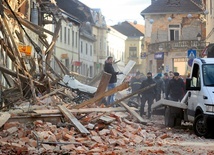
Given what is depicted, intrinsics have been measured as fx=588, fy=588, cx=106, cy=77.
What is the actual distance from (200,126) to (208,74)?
1.44 m

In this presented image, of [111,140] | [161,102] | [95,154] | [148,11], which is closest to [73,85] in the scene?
[161,102]

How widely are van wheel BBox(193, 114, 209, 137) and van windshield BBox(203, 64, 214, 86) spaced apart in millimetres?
885

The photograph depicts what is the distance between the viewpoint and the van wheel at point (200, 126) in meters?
14.8

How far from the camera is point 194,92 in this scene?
15984 mm

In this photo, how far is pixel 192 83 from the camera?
631 inches

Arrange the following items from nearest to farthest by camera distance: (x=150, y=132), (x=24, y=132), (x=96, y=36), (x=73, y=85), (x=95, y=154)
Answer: (x=95, y=154), (x=24, y=132), (x=150, y=132), (x=73, y=85), (x=96, y=36)

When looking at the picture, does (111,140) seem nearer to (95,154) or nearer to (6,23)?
(95,154)

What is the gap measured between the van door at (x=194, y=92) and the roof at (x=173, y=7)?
51.4 metres

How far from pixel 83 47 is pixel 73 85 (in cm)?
4790

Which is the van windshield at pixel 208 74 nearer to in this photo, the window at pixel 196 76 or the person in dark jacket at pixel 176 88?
the window at pixel 196 76

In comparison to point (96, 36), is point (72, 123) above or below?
below

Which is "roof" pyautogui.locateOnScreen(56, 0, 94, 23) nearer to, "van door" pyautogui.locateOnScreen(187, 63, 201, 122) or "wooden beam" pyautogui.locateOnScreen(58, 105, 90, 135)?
"van door" pyautogui.locateOnScreen(187, 63, 201, 122)

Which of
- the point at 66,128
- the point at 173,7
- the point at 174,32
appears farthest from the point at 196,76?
the point at 173,7

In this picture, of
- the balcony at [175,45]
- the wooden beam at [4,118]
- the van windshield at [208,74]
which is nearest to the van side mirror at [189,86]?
the van windshield at [208,74]
